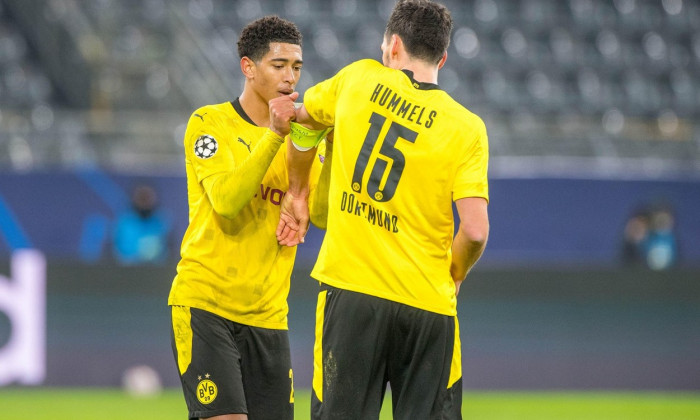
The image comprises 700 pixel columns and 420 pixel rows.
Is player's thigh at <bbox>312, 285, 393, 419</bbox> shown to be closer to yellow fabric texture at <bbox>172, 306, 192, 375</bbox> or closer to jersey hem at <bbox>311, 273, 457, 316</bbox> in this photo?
jersey hem at <bbox>311, 273, 457, 316</bbox>

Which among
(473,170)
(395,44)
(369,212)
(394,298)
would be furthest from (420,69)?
(394,298)

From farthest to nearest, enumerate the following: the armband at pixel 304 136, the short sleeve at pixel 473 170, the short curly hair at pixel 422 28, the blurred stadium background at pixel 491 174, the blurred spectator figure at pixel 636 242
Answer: the blurred spectator figure at pixel 636 242
the blurred stadium background at pixel 491 174
the armband at pixel 304 136
the short curly hair at pixel 422 28
the short sleeve at pixel 473 170

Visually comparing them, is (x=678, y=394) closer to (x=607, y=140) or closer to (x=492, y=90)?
(x=607, y=140)

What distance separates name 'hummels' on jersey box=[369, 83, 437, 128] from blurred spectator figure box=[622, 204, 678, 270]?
881 cm

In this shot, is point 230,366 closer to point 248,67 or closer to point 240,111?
point 240,111

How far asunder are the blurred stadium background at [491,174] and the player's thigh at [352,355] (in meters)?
6.77

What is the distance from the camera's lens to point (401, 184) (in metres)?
4.34

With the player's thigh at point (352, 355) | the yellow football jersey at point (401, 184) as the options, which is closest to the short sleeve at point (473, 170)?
the yellow football jersey at point (401, 184)

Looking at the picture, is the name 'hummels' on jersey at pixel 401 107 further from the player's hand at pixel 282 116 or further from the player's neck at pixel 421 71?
the player's hand at pixel 282 116

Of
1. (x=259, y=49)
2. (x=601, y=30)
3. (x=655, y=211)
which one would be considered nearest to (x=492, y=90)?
(x=601, y=30)

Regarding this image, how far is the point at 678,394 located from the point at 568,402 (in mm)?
1350

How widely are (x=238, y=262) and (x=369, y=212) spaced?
1086 mm

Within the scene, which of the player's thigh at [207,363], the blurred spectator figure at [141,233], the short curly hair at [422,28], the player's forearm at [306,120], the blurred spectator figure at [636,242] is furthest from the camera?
the blurred spectator figure at [636,242]

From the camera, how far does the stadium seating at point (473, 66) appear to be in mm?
13484
